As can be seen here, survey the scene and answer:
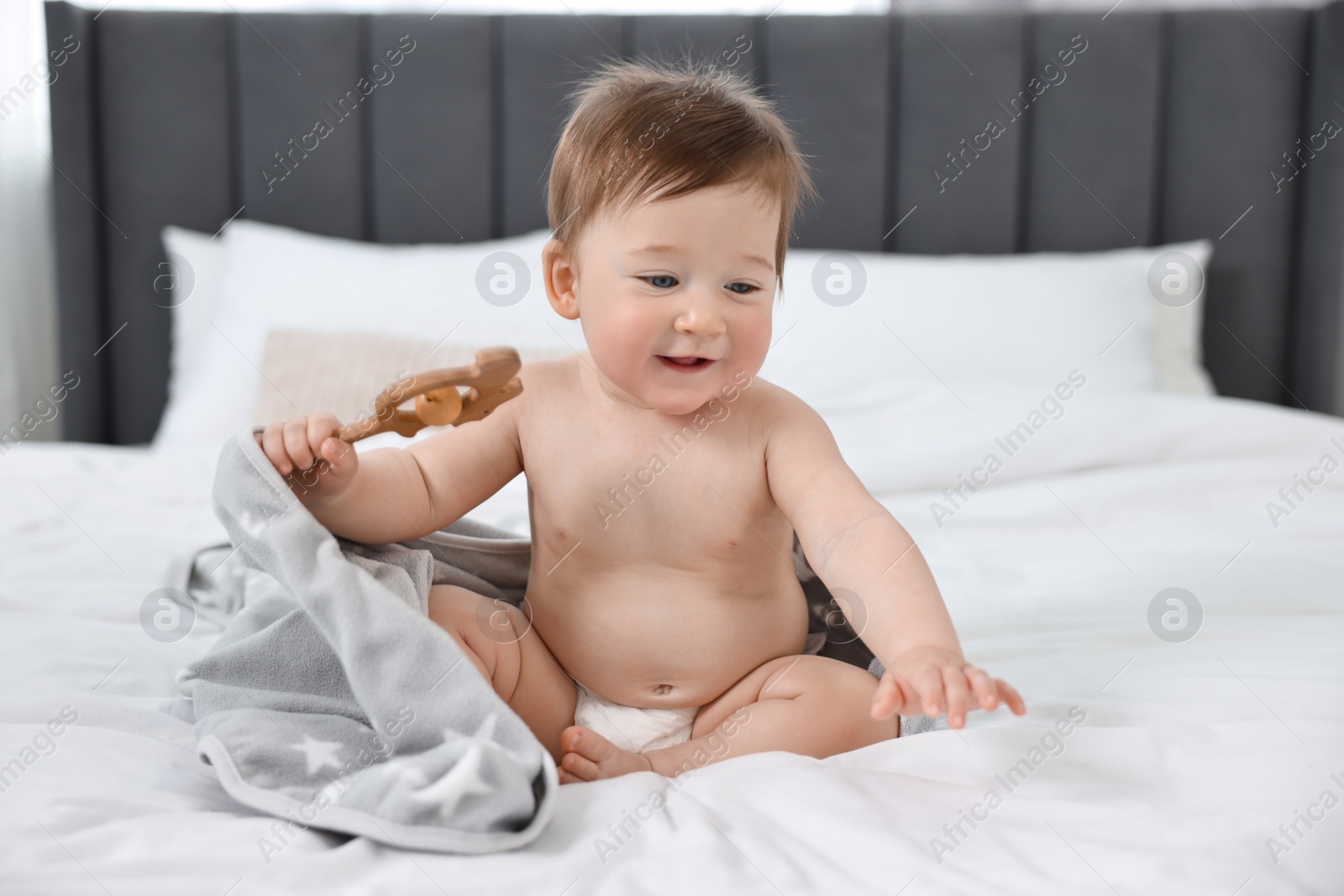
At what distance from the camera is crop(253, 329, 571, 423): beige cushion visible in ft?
A: 5.62

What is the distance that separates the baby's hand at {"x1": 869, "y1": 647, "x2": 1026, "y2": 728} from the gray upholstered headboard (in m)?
1.73

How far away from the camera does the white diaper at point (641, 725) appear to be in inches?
35.2

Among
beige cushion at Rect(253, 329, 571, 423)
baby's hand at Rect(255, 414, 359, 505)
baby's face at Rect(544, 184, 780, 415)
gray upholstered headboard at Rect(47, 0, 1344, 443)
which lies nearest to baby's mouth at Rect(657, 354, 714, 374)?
baby's face at Rect(544, 184, 780, 415)

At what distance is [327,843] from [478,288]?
58.5 inches

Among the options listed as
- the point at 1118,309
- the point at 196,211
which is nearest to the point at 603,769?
the point at 1118,309

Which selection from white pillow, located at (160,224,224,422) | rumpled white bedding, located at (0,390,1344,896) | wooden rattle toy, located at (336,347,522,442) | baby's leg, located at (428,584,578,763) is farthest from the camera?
white pillow, located at (160,224,224,422)

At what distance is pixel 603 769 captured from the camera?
2.57ft

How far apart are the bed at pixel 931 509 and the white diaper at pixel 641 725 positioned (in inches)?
6.6

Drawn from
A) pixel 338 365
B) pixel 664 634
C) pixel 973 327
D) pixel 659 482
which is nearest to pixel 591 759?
pixel 664 634

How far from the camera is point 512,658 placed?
2.86 feet

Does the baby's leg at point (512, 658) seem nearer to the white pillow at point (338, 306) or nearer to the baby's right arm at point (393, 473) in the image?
the baby's right arm at point (393, 473)

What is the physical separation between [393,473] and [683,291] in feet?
0.99

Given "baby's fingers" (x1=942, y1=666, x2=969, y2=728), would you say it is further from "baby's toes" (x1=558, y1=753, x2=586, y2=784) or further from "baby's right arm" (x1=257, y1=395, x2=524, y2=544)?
"baby's right arm" (x1=257, y1=395, x2=524, y2=544)

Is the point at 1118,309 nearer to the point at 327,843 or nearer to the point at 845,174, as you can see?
the point at 845,174
